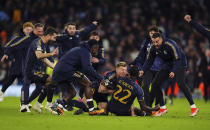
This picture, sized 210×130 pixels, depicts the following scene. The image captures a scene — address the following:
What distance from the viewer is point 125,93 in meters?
9.99

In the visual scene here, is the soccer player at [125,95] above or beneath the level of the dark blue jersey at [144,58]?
beneath

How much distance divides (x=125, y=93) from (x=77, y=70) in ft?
3.81

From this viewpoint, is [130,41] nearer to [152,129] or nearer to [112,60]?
[112,60]

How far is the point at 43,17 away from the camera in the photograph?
24828mm

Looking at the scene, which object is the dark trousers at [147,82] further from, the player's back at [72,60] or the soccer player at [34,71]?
the soccer player at [34,71]

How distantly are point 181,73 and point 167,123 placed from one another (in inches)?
110

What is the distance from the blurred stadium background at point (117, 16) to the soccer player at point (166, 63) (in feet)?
37.6

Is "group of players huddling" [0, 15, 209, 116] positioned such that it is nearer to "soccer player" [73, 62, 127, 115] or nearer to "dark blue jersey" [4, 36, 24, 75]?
"soccer player" [73, 62, 127, 115]

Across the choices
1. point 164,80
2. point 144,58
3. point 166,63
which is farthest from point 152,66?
point 164,80

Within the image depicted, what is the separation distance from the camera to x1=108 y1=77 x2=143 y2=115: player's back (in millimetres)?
9977

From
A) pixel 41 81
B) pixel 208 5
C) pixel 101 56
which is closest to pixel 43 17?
pixel 208 5

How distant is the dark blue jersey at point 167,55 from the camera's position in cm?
1070

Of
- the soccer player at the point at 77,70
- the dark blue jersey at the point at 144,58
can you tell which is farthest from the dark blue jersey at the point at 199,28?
the soccer player at the point at 77,70

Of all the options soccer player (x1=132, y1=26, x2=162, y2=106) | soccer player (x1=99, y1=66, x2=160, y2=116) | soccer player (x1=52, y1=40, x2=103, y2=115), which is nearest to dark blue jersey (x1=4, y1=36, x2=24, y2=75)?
soccer player (x1=52, y1=40, x2=103, y2=115)
